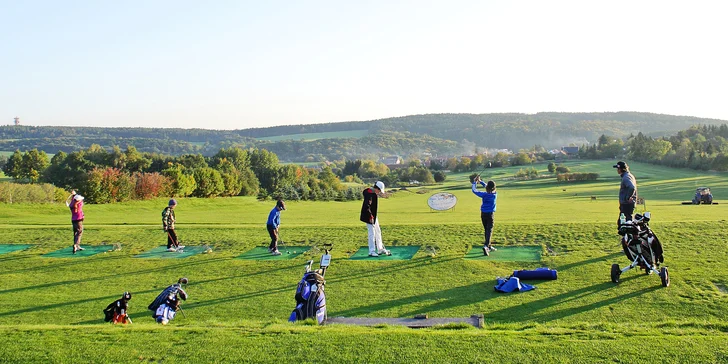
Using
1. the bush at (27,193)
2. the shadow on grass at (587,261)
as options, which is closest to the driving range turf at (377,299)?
the shadow on grass at (587,261)

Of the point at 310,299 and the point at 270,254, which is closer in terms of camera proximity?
the point at 310,299

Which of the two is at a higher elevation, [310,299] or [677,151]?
[677,151]

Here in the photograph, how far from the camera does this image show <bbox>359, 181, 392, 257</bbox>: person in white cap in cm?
1716

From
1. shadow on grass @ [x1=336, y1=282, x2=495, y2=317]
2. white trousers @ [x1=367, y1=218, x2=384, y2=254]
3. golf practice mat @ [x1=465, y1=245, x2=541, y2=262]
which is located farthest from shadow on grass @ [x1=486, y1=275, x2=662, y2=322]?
white trousers @ [x1=367, y1=218, x2=384, y2=254]

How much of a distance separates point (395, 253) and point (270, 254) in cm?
410

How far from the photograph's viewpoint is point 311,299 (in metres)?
10.5

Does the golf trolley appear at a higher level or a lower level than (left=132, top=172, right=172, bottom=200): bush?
higher

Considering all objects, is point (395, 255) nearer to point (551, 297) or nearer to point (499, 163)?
point (551, 297)

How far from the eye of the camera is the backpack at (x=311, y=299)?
412 inches

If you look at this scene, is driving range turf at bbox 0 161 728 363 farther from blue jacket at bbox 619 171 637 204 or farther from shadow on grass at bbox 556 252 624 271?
blue jacket at bbox 619 171 637 204

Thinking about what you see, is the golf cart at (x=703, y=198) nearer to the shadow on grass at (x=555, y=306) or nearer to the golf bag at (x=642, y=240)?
the golf bag at (x=642, y=240)

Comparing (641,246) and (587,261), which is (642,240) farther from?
(587,261)

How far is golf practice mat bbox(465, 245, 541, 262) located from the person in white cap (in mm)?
2712

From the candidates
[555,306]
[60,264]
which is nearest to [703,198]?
[555,306]
